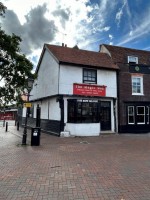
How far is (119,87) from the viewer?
17922mm

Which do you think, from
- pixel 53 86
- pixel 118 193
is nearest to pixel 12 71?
pixel 53 86

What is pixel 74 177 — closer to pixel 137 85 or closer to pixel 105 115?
pixel 105 115

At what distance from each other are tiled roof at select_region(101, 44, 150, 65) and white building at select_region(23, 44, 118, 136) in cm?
96

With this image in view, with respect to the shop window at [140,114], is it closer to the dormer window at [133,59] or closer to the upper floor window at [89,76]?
the dormer window at [133,59]

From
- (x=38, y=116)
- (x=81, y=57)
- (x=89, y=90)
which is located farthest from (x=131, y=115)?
(x=38, y=116)

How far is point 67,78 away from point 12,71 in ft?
14.6

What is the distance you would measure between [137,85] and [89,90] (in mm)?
5531

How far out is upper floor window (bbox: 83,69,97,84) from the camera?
660 inches

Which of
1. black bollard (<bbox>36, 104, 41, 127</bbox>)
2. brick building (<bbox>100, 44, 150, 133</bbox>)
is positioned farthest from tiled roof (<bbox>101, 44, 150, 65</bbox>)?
black bollard (<bbox>36, 104, 41, 127</bbox>)

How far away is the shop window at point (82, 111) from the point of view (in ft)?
52.2

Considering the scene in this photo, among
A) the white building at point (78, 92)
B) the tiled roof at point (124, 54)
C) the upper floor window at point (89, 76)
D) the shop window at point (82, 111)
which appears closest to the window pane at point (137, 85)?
the tiled roof at point (124, 54)

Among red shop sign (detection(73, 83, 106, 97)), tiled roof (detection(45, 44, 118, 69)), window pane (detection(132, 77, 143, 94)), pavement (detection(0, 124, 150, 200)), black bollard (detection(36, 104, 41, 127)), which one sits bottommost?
pavement (detection(0, 124, 150, 200))

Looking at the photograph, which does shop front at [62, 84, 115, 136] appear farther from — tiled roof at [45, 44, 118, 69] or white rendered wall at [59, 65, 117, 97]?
tiled roof at [45, 44, 118, 69]

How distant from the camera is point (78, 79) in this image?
644 inches
